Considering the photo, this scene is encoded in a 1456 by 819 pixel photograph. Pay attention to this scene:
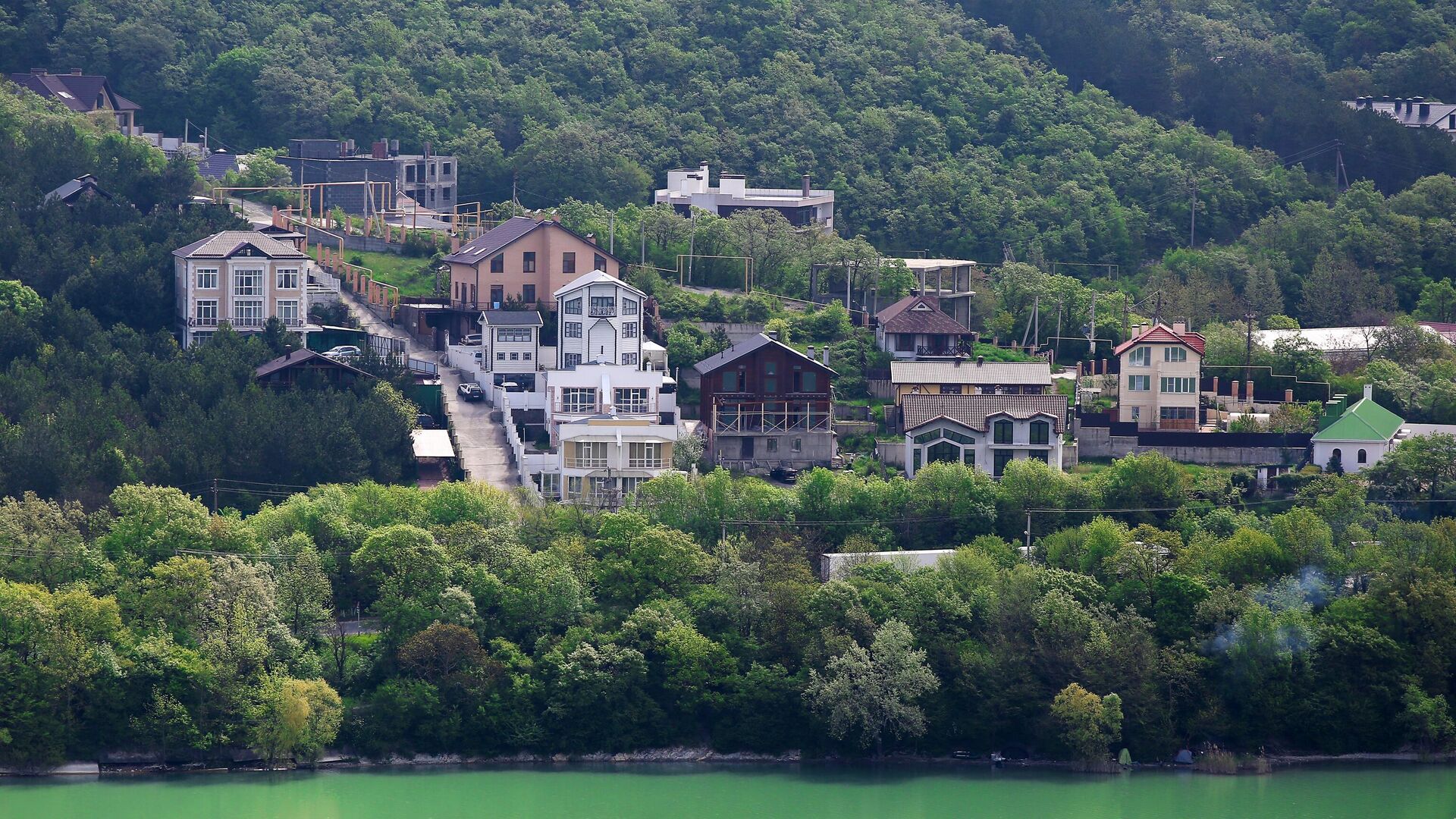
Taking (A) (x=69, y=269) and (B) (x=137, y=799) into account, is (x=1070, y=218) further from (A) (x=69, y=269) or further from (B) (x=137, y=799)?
(B) (x=137, y=799)

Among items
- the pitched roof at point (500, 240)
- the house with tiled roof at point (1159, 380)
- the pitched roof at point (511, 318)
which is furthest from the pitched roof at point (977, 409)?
the pitched roof at point (500, 240)

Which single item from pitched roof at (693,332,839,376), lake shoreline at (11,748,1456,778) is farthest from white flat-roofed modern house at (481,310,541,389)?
lake shoreline at (11,748,1456,778)

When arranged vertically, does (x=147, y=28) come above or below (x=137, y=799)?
above

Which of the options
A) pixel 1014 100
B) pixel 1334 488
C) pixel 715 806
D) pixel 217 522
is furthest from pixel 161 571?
pixel 1014 100

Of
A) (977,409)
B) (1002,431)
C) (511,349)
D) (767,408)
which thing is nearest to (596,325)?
(511,349)

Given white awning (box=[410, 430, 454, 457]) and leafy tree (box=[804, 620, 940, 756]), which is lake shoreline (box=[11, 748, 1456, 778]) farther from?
white awning (box=[410, 430, 454, 457])

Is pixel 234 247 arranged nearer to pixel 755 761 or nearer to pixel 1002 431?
pixel 1002 431
